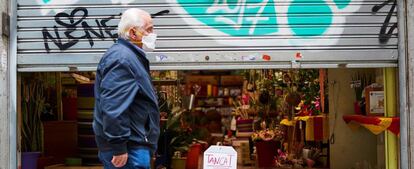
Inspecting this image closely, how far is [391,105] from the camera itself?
4.94 m

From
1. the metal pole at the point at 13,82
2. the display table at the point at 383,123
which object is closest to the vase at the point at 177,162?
the display table at the point at 383,123

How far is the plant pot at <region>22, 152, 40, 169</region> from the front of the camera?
6.49 m

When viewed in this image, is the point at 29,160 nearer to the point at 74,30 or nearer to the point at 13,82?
the point at 13,82

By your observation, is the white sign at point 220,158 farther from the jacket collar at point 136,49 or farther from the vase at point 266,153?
the vase at point 266,153

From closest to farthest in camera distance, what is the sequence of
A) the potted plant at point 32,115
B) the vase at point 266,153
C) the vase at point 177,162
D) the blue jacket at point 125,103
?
the blue jacket at point 125,103, the potted plant at point 32,115, the vase at point 177,162, the vase at point 266,153

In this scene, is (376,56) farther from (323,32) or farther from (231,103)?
(231,103)

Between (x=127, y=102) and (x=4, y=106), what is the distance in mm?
2003

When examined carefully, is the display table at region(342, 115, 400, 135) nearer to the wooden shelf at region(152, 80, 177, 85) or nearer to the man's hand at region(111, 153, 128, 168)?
the man's hand at region(111, 153, 128, 168)

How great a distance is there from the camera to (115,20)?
187 inches

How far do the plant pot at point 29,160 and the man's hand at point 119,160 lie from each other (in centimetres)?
355

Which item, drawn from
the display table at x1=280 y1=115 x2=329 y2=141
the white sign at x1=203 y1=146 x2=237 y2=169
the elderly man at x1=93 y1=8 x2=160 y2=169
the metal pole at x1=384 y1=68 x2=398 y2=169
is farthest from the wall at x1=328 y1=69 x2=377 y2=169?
the elderly man at x1=93 y1=8 x2=160 y2=169

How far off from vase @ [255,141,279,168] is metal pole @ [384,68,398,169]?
12.9 feet

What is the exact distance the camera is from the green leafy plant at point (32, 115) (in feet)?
24.6

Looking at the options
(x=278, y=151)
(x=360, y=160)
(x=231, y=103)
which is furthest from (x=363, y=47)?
(x=231, y=103)
